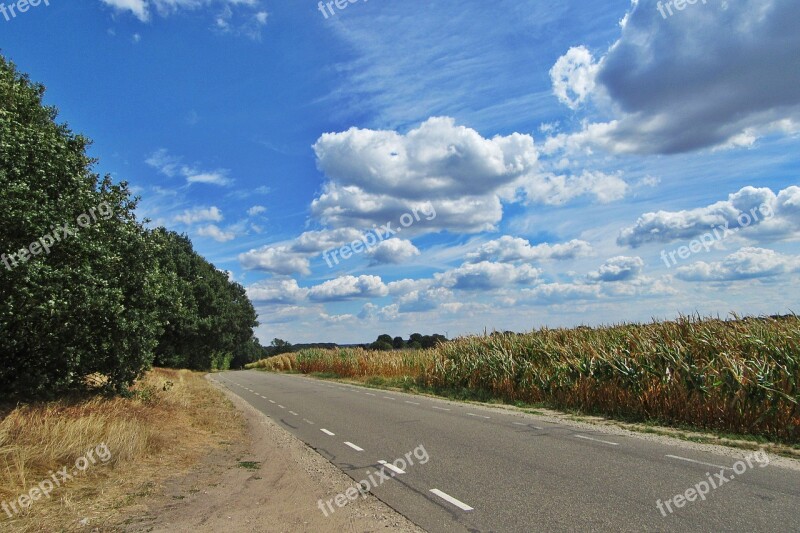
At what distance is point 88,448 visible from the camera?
8336mm

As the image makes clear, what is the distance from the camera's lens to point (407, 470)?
26.9 ft

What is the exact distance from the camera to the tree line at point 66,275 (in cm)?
944

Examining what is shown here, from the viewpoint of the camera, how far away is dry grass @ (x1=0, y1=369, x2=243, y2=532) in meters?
6.43

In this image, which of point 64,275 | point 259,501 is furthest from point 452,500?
point 64,275

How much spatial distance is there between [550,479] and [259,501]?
3996 millimetres

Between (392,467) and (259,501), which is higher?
(392,467)

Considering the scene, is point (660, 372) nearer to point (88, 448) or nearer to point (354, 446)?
point (354, 446)

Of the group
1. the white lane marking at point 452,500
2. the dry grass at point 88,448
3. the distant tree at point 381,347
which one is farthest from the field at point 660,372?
the distant tree at point 381,347

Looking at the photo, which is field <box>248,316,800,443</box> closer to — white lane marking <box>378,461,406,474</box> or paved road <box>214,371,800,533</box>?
paved road <box>214,371,800,533</box>

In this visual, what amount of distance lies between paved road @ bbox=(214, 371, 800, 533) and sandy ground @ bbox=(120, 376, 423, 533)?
12.8 inches

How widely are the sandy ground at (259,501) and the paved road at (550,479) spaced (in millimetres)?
325

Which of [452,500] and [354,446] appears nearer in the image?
[452,500]

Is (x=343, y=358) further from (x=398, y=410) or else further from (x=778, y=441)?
(x=778, y=441)

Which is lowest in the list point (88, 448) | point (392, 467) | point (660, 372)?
point (392, 467)
